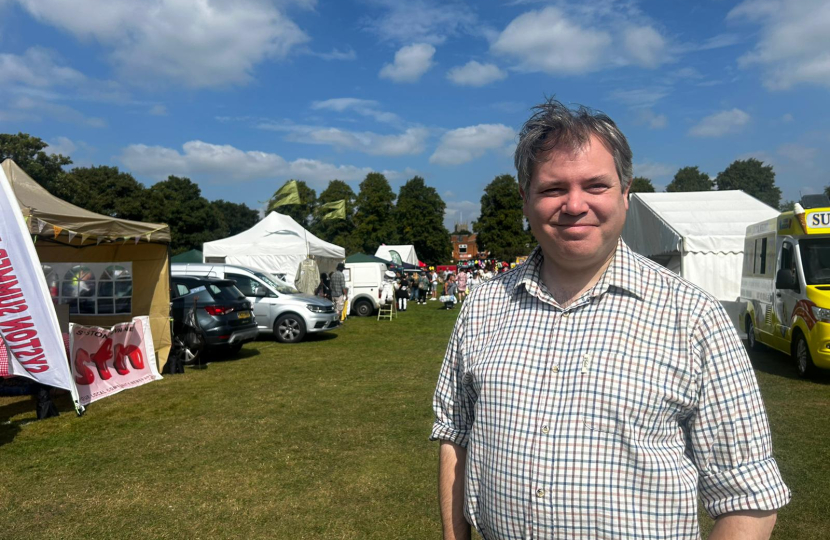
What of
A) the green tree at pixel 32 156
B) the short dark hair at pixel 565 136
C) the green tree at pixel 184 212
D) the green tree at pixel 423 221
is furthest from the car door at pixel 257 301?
the green tree at pixel 423 221

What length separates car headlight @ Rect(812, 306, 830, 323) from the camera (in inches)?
342

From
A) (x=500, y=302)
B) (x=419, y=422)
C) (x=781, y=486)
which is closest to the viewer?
(x=781, y=486)

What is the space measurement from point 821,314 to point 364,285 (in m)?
16.9

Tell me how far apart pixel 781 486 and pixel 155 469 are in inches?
220

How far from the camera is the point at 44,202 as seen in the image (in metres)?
8.98

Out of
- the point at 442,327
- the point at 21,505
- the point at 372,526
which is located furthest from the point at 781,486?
the point at 442,327

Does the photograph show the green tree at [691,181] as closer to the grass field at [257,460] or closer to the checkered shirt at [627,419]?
the grass field at [257,460]

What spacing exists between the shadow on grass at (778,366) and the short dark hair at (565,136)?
8.87 metres

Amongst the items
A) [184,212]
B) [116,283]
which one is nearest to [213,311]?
[116,283]

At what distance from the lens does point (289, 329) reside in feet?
51.9

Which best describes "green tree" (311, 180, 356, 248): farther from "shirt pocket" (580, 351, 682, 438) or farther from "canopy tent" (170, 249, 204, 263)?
"shirt pocket" (580, 351, 682, 438)

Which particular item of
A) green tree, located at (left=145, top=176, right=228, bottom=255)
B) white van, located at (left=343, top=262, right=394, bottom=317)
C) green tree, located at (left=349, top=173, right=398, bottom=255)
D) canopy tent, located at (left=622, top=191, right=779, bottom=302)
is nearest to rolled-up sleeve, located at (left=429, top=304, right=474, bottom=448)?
canopy tent, located at (left=622, top=191, right=779, bottom=302)

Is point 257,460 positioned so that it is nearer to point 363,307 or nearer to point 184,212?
point 363,307

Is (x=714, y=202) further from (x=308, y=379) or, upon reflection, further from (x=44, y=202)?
(x=44, y=202)
